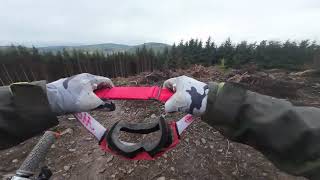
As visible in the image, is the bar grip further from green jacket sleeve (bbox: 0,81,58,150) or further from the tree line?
the tree line

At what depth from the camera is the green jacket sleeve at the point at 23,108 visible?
4.49 feet

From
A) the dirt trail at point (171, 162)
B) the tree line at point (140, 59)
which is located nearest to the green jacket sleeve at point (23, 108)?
the dirt trail at point (171, 162)

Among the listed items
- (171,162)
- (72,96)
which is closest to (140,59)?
(171,162)

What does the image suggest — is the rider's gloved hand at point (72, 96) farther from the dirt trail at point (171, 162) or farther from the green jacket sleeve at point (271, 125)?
the dirt trail at point (171, 162)

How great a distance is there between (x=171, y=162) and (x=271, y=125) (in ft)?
7.08

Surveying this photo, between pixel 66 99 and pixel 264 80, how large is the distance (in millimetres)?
5956

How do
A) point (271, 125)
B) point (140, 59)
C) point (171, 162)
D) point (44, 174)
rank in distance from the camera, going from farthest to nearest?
1. point (140, 59)
2. point (171, 162)
3. point (271, 125)
4. point (44, 174)

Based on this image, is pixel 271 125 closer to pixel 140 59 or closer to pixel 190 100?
pixel 190 100

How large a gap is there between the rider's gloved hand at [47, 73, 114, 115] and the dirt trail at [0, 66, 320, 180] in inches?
74.0

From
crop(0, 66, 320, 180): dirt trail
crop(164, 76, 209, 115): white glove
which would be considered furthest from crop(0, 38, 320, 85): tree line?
crop(164, 76, 209, 115): white glove

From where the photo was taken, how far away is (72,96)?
1478mm

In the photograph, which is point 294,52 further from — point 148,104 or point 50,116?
point 50,116

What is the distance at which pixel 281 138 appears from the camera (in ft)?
4.15

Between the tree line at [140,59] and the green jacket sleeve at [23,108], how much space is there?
3543cm
